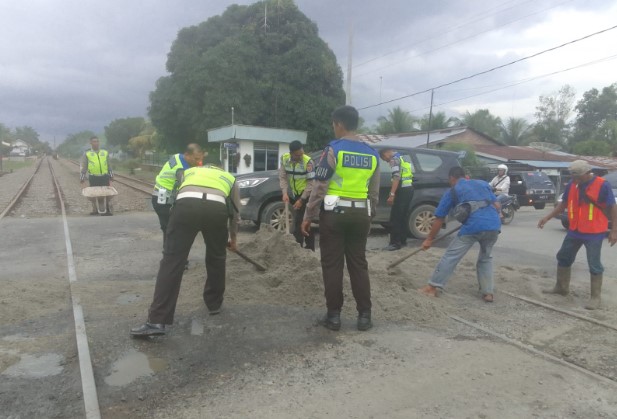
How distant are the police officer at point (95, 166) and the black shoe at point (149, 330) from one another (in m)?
8.11

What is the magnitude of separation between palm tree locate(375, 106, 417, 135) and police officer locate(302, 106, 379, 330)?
40154mm

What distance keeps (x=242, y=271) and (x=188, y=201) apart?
5.83ft

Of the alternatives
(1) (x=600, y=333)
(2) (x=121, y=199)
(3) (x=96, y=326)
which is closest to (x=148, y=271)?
(3) (x=96, y=326)

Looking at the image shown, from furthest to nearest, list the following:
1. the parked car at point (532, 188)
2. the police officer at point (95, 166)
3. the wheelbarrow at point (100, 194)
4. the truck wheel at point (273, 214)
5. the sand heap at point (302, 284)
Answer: the parked car at point (532, 188) → the wheelbarrow at point (100, 194) → the police officer at point (95, 166) → the truck wheel at point (273, 214) → the sand heap at point (302, 284)

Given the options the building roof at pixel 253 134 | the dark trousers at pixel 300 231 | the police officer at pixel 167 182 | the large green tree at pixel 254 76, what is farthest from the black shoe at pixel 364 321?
the large green tree at pixel 254 76

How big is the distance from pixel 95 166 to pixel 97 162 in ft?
0.34

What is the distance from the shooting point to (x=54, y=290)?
16.7 feet

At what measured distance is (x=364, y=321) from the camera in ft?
13.4

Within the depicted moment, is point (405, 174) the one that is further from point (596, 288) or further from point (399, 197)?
point (596, 288)

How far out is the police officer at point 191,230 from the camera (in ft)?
12.3

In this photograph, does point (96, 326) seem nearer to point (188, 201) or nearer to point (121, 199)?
point (188, 201)

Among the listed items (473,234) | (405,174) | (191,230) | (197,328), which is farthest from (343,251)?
(405,174)

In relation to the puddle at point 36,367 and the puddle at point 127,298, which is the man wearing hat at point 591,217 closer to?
the puddle at point 127,298

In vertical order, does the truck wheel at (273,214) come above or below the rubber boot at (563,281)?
above
